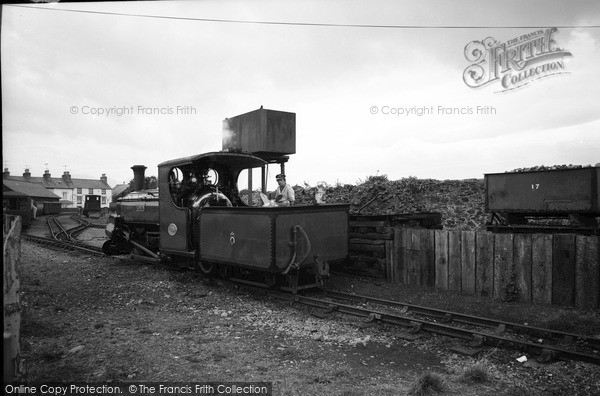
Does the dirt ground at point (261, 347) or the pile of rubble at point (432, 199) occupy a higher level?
the pile of rubble at point (432, 199)

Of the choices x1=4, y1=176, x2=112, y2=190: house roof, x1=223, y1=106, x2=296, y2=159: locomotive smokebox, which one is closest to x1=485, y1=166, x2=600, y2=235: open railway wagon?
x1=223, y1=106, x2=296, y2=159: locomotive smokebox

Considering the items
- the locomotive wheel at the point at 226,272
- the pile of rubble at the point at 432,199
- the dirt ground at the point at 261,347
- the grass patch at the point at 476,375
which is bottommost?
the dirt ground at the point at 261,347

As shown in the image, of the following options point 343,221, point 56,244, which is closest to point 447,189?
point 343,221

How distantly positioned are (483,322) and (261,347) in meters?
3.01

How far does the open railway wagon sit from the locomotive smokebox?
6.43 metres

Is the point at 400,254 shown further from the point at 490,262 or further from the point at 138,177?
the point at 138,177

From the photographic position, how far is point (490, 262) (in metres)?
6.95

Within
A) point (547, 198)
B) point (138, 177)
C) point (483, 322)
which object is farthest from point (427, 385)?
point (138, 177)

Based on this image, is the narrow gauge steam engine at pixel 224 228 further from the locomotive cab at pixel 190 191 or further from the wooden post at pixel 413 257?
the wooden post at pixel 413 257

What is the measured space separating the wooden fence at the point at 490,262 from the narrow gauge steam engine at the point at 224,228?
120cm

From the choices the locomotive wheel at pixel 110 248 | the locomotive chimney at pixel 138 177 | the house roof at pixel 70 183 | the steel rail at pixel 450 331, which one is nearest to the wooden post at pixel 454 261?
the steel rail at pixel 450 331

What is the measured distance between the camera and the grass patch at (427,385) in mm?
3525

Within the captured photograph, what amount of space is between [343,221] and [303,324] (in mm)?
2557

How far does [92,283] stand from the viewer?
855 centimetres
